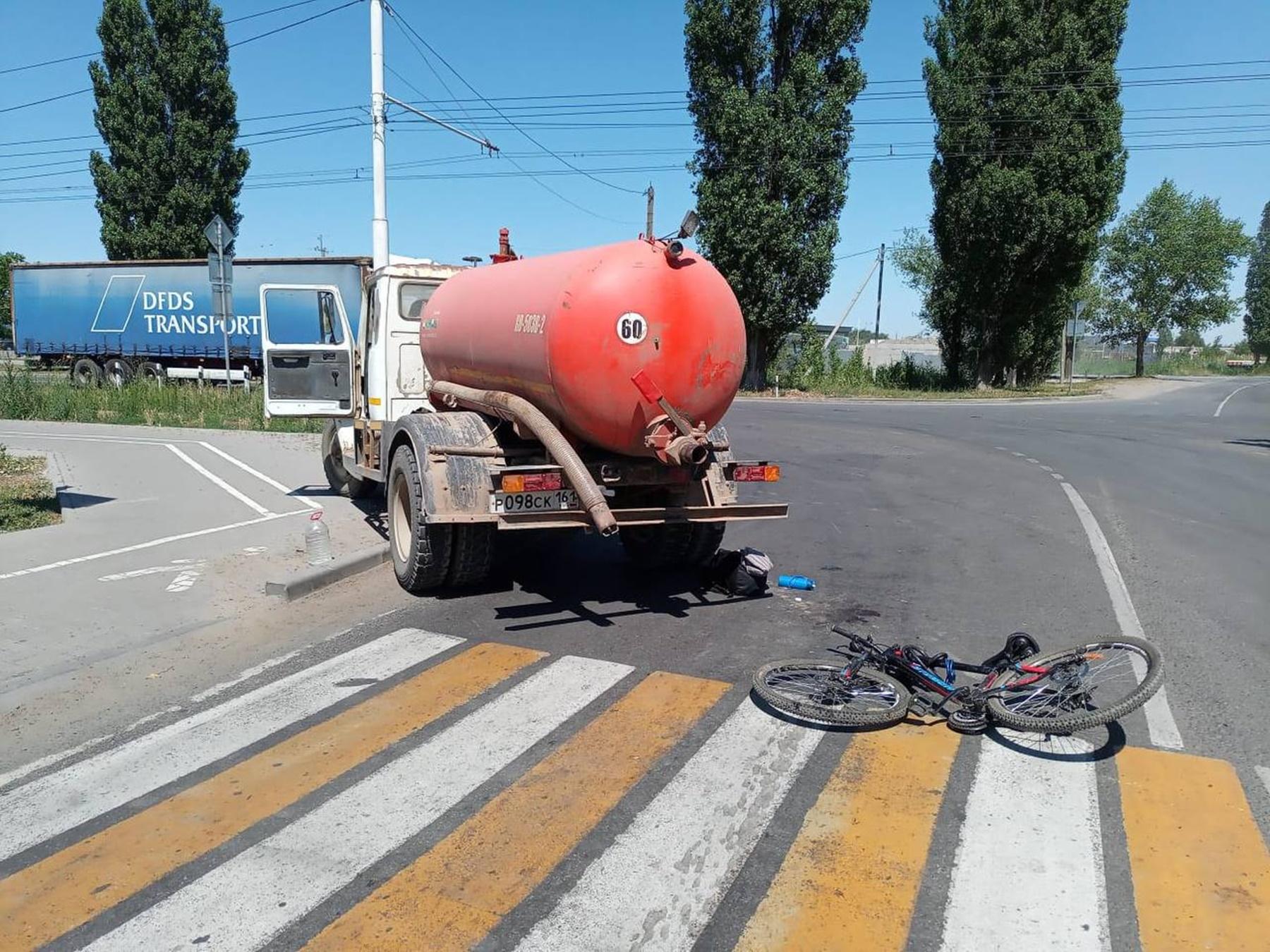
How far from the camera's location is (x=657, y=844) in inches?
143

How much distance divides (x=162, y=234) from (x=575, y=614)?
115ft

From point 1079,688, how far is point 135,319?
3150 cm

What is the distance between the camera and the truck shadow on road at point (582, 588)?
6.83m

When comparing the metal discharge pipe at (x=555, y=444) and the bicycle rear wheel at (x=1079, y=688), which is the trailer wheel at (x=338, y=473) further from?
the bicycle rear wheel at (x=1079, y=688)

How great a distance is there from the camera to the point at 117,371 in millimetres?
30547

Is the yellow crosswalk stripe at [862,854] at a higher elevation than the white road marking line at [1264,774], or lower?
lower

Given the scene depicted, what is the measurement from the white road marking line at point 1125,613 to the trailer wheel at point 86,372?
29567 millimetres

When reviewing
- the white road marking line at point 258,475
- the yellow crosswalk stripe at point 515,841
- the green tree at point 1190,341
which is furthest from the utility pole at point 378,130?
the green tree at point 1190,341

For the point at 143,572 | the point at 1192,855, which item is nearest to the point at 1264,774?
the point at 1192,855

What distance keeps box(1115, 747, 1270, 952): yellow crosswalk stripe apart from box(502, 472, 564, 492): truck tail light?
11.7ft

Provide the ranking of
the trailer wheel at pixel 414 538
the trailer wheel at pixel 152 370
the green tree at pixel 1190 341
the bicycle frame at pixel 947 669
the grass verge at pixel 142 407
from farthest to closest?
the green tree at pixel 1190 341 < the trailer wheel at pixel 152 370 < the grass verge at pixel 142 407 < the trailer wheel at pixel 414 538 < the bicycle frame at pixel 947 669

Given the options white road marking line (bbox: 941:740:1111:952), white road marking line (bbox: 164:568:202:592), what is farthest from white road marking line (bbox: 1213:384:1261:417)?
white road marking line (bbox: 164:568:202:592)

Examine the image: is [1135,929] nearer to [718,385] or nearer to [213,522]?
[718,385]

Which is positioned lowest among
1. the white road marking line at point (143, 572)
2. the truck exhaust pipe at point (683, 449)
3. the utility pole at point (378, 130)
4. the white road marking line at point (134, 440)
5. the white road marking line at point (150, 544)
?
the white road marking line at point (143, 572)
